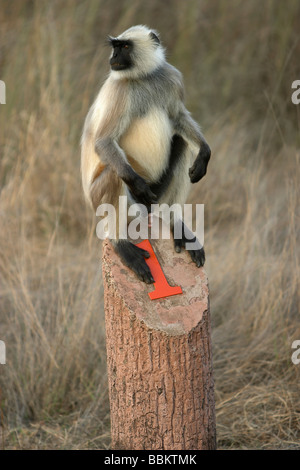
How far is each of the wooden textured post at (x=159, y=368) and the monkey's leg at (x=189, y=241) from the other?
0.27 meters

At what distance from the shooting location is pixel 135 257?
3.05 metres

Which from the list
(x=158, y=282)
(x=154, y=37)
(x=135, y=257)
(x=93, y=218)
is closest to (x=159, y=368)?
(x=158, y=282)

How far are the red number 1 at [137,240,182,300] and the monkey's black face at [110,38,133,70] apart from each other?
973 millimetres

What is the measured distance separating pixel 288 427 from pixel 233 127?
442cm

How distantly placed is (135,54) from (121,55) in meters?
0.09

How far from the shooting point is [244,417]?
3816mm

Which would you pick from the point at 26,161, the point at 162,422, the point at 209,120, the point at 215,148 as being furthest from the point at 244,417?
the point at 209,120

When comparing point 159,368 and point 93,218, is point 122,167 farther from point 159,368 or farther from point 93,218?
point 93,218

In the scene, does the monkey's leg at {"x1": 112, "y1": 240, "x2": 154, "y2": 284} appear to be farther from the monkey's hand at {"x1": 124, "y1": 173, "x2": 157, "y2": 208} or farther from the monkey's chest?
the monkey's chest

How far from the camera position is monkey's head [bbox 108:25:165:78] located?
329 centimetres

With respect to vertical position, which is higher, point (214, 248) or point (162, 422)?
point (214, 248)

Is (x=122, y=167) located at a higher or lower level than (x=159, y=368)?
higher

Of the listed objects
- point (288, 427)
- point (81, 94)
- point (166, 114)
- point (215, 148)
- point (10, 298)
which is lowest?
point (288, 427)

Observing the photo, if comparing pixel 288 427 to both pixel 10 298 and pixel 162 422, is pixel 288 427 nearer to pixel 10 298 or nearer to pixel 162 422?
pixel 162 422
